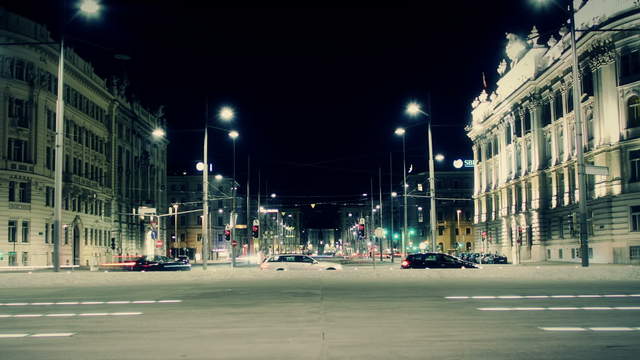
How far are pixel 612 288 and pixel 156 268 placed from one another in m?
42.8

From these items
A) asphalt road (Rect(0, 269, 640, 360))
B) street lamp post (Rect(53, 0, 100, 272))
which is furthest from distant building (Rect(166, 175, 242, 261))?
asphalt road (Rect(0, 269, 640, 360))

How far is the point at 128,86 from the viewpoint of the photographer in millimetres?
96000

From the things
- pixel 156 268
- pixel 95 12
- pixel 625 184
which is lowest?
pixel 156 268

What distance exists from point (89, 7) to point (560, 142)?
56.1m

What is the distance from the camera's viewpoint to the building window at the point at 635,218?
54.8 meters

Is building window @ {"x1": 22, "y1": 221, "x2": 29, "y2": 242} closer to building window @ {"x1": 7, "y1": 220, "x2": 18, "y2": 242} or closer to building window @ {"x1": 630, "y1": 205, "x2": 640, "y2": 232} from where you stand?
building window @ {"x1": 7, "y1": 220, "x2": 18, "y2": 242}

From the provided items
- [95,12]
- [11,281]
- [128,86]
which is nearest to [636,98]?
[95,12]

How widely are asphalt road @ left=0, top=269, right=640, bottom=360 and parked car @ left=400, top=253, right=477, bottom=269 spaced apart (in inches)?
654

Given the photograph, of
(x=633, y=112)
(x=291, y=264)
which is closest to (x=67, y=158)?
(x=291, y=264)

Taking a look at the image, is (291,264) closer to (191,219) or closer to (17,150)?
(17,150)

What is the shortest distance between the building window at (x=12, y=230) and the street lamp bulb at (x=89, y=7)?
4122cm

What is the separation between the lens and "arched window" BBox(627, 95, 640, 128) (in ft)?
182

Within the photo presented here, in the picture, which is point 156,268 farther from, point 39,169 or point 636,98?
point 636,98

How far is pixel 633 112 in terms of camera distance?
184ft
